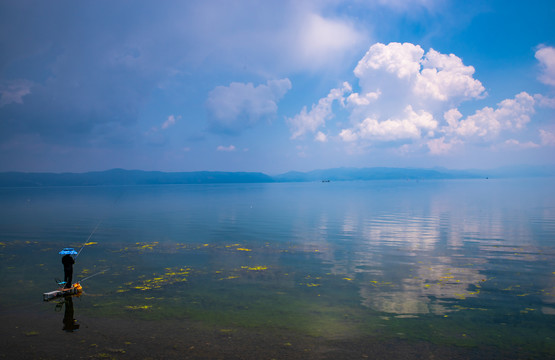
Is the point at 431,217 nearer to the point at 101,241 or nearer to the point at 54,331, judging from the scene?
the point at 101,241

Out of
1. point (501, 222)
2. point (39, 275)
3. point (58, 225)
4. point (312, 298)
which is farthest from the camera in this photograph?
point (58, 225)

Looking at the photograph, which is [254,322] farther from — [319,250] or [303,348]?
[319,250]

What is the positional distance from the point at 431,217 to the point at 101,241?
2463 inches

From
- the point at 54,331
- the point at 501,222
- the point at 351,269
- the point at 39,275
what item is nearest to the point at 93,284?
the point at 39,275

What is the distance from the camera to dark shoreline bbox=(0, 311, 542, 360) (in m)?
17.1

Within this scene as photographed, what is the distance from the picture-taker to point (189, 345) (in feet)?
59.8

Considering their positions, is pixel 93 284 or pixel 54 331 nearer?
pixel 54 331

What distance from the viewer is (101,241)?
5100 centimetres

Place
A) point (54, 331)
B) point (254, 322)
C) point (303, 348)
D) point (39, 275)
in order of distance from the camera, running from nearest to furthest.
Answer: point (303, 348) → point (54, 331) → point (254, 322) → point (39, 275)

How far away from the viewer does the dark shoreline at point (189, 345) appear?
17062 millimetres

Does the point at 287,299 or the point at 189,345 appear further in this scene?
the point at 287,299

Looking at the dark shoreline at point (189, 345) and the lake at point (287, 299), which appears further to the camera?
the lake at point (287, 299)

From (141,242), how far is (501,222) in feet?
201

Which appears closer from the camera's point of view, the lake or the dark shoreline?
the dark shoreline
